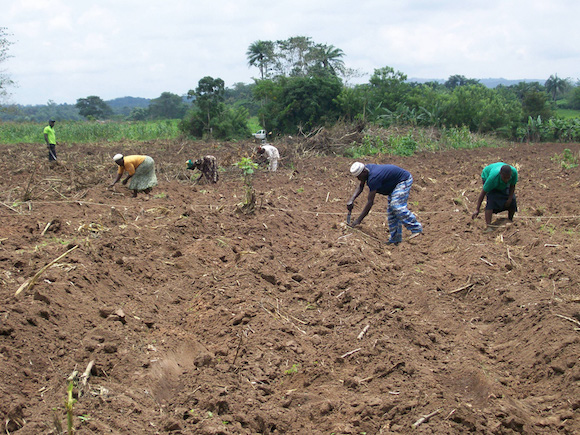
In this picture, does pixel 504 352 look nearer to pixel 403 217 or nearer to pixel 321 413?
pixel 321 413

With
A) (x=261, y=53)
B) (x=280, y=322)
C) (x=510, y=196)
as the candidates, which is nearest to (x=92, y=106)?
(x=261, y=53)

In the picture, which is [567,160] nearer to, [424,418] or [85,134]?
[424,418]

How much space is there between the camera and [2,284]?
16.6ft

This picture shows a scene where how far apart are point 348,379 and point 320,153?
15428mm

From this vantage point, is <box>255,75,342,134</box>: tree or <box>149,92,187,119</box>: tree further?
<box>149,92,187,119</box>: tree

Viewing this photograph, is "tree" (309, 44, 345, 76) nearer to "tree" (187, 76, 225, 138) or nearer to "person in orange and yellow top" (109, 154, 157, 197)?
"tree" (187, 76, 225, 138)

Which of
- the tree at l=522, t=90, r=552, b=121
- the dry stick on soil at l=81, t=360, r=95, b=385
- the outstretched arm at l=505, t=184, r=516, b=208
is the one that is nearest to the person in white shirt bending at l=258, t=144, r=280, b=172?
the outstretched arm at l=505, t=184, r=516, b=208

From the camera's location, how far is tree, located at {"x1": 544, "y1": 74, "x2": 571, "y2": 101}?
66562 millimetres

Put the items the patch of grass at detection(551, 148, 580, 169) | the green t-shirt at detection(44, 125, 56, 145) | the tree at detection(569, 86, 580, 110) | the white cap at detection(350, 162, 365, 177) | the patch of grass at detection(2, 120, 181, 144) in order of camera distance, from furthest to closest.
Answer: the tree at detection(569, 86, 580, 110)
the patch of grass at detection(2, 120, 181, 144)
the green t-shirt at detection(44, 125, 56, 145)
the patch of grass at detection(551, 148, 580, 169)
the white cap at detection(350, 162, 365, 177)

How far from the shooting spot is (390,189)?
7684 mm

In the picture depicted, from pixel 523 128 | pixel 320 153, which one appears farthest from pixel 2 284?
pixel 523 128

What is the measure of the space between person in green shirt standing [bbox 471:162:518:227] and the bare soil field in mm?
411

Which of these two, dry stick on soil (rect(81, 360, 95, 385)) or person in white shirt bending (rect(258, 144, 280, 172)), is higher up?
person in white shirt bending (rect(258, 144, 280, 172))

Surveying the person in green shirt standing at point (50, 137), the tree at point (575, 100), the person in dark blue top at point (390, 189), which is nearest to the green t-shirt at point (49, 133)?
the person in green shirt standing at point (50, 137)
